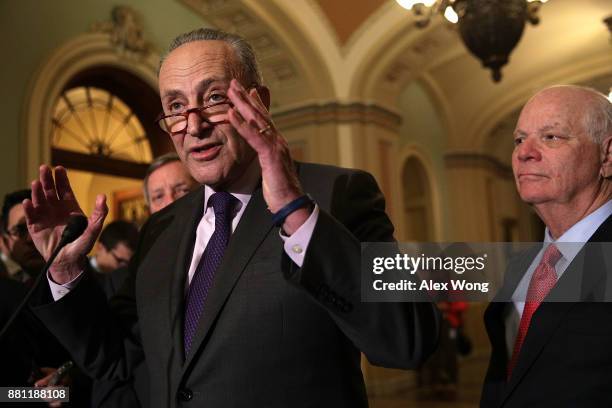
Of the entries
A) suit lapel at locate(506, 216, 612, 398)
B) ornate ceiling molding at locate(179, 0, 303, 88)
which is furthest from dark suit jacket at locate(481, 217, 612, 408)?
ornate ceiling molding at locate(179, 0, 303, 88)

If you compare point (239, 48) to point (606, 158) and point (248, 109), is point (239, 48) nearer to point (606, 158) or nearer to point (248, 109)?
point (248, 109)

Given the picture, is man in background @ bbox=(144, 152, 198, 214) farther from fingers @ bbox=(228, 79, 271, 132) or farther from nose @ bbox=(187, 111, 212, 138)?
fingers @ bbox=(228, 79, 271, 132)

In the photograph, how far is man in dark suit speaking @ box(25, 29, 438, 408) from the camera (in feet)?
3.17

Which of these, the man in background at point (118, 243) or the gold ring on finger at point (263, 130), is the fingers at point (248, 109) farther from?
the man in background at point (118, 243)

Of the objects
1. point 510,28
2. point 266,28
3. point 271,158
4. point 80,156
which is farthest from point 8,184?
point 271,158

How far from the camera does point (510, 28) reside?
4.68 m

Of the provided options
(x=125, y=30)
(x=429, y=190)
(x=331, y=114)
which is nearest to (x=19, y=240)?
(x=125, y=30)

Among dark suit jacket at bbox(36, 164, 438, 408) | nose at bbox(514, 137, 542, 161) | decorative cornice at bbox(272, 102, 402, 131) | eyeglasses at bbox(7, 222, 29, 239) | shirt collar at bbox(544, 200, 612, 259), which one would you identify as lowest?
dark suit jacket at bbox(36, 164, 438, 408)

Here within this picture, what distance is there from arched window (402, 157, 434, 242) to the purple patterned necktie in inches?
375

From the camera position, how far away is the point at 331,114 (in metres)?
7.28

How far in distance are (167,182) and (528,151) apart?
1.53 m

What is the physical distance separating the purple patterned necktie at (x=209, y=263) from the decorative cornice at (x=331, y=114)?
20.0 feet

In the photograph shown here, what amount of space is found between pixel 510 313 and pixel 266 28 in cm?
580

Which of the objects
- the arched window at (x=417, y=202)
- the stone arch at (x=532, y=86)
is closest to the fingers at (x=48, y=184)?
the stone arch at (x=532, y=86)
